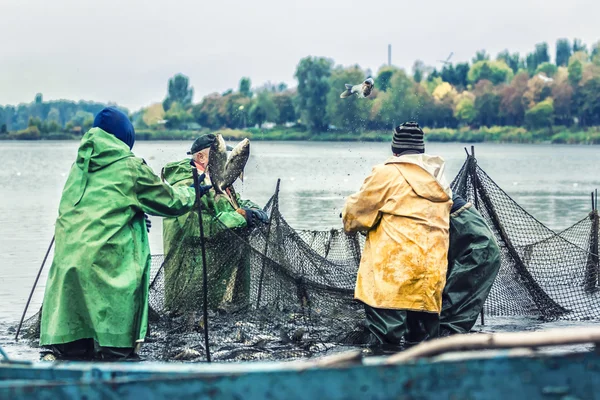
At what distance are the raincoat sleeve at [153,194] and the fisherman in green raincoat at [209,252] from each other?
3.74 feet

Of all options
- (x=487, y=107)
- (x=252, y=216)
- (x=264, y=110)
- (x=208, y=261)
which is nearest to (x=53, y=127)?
(x=264, y=110)

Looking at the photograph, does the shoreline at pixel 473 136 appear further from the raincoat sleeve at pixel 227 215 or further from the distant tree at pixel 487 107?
the raincoat sleeve at pixel 227 215

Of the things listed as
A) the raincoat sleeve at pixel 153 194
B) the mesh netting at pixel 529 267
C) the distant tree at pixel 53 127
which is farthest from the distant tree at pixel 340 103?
the raincoat sleeve at pixel 153 194

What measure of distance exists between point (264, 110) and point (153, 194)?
363 feet

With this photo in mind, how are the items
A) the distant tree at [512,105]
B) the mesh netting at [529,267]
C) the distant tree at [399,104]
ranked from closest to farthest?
the mesh netting at [529,267] → the distant tree at [399,104] → the distant tree at [512,105]

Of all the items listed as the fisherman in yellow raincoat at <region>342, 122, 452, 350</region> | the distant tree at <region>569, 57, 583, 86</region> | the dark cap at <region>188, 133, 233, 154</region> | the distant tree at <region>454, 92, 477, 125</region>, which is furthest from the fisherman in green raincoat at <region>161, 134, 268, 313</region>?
the distant tree at <region>569, 57, 583, 86</region>

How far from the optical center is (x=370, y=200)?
24.4 ft

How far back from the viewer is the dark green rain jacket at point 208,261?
8.54 metres

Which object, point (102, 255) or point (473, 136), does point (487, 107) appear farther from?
point (102, 255)

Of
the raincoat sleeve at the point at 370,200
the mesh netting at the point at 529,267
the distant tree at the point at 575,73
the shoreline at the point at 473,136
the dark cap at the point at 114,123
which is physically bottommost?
the shoreline at the point at 473,136

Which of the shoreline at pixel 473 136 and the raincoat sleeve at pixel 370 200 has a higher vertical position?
the raincoat sleeve at pixel 370 200

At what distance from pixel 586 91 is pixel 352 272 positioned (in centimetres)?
12563

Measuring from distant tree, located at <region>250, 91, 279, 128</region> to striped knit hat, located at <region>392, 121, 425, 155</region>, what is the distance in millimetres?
105886

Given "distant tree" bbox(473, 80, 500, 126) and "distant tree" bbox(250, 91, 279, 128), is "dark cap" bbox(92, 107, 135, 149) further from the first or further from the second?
"distant tree" bbox(473, 80, 500, 126)
